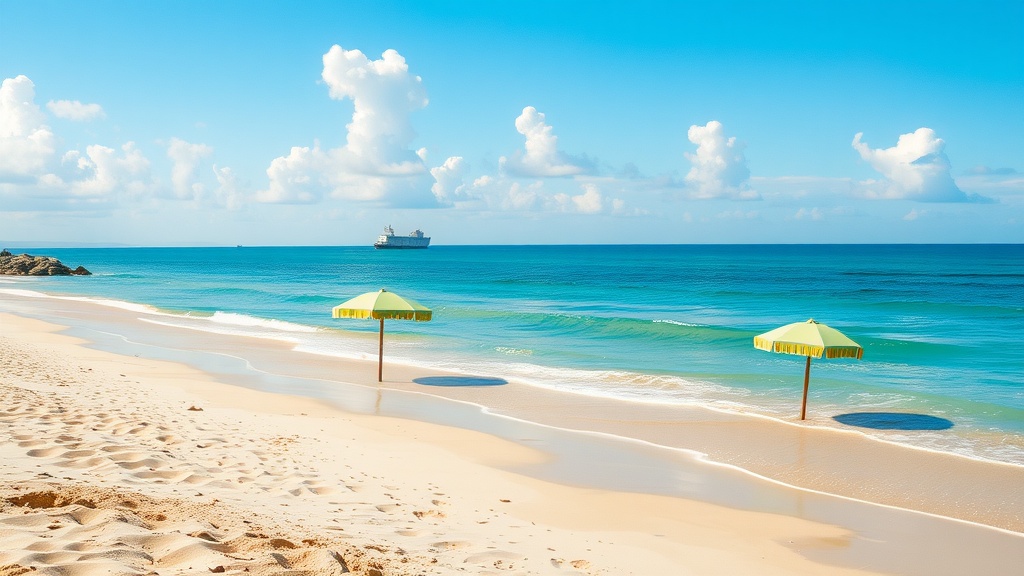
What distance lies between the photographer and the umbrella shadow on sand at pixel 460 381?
48.8 ft

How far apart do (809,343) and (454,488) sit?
6.98 metres

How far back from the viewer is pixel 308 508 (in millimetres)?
5758

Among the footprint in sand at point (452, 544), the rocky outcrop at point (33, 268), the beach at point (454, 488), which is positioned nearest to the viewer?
the beach at point (454, 488)

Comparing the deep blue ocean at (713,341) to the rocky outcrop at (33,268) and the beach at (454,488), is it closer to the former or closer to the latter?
the beach at (454,488)

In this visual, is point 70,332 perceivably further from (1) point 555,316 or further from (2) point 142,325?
(1) point 555,316

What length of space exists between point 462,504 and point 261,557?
2845mm

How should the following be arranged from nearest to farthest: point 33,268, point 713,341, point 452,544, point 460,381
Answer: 1. point 452,544
2. point 460,381
3. point 713,341
4. point 33,268

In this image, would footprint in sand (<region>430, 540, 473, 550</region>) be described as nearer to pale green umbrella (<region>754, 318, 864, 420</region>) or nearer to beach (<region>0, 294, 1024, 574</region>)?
beach (<region>0, 294, 1024, 574</region>)

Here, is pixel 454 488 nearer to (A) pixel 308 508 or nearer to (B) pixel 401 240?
(A) pixel 308 508

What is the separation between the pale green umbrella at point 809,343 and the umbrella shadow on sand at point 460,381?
5664mm

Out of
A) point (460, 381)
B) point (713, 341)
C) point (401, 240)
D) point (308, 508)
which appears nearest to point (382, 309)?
point (460, 381)

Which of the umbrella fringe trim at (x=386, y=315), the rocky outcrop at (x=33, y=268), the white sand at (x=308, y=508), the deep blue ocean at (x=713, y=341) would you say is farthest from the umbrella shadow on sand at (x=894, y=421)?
the rocky outcrop at (x=33, y=268)

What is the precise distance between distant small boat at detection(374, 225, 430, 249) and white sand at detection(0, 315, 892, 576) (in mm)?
151125

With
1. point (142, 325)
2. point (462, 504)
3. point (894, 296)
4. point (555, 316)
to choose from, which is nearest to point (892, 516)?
point (462, 504)
